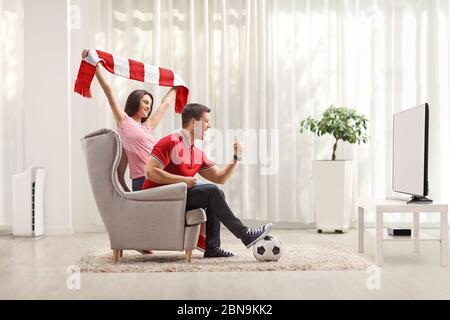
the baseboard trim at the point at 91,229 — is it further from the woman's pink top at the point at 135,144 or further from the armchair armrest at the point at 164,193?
the armchair armrest at the point at 164,193

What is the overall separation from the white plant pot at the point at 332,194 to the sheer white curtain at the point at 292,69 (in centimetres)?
29

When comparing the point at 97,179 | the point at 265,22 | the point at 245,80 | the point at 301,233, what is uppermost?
the point at 265,22

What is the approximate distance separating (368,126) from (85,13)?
116 inches

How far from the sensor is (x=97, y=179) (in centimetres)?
423

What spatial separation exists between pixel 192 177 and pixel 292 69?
101 inches

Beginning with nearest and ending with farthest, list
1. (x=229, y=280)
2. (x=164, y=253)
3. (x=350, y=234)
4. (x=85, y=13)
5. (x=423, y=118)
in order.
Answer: (x=229, y=280), (x=423, y=118), (x=164, y=253), (x=350, y=234), (x=85, y=13)

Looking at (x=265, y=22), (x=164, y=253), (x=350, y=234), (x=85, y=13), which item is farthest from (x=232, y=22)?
(x=164, y=253)

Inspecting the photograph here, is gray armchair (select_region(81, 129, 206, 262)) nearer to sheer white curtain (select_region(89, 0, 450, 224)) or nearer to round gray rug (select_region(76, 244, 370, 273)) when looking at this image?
round gray rug (select_region(76, 244, 370, 273))

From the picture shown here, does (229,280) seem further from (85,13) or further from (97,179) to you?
(85,13)

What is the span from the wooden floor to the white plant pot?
1476mm

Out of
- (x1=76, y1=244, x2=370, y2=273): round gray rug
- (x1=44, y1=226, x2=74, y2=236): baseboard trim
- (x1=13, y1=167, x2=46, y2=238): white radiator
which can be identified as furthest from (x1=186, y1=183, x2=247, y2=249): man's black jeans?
(x1=44, y1=226, x2=74, y2=236): baseboard trim

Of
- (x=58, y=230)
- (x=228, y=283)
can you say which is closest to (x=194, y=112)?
(x=228, y=283)

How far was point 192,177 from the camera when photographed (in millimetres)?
4355

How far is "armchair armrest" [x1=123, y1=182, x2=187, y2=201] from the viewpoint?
4137 millimetres
